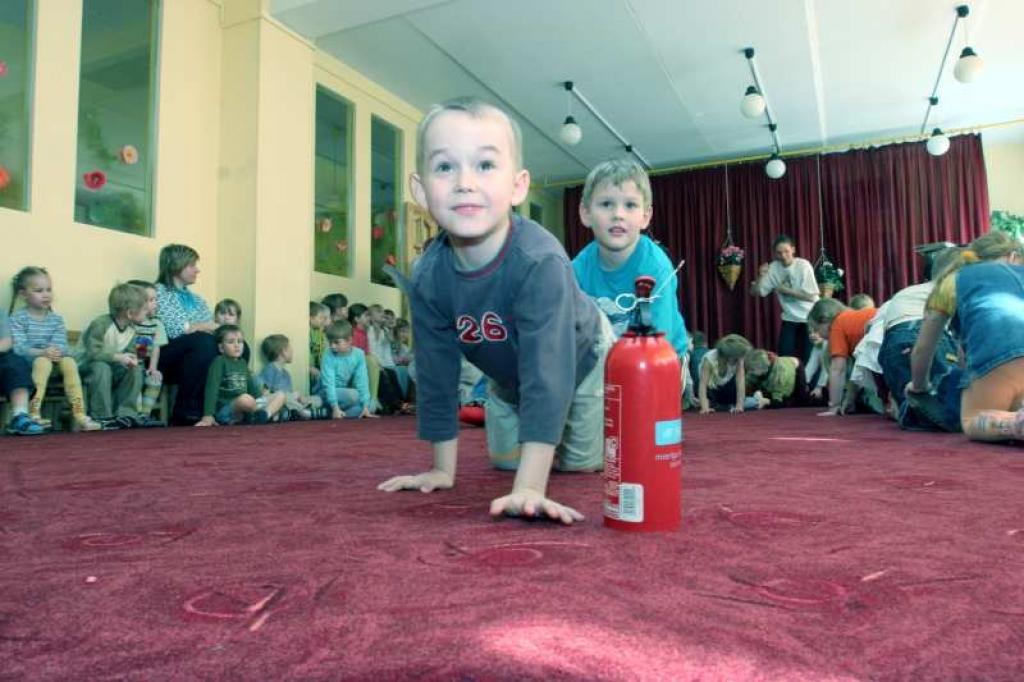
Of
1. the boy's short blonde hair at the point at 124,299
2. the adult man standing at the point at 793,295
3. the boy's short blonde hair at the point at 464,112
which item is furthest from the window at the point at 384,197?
the boy's short blonde hair at the point at 464,112

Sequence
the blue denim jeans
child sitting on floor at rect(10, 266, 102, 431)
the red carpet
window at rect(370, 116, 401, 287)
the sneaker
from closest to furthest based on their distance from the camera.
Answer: the red carpet
the blue denim jeans
the sneaker
child sitting on floor at rect(10, 266, 102, 431)
window at rect(370, 116, 401, 287)

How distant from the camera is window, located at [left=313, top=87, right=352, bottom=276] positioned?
225 inches

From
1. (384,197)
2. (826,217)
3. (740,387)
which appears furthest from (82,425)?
(826,217)

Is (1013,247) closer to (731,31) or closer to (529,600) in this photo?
(529,600)

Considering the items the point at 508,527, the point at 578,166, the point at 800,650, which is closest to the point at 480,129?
the point at 508,527

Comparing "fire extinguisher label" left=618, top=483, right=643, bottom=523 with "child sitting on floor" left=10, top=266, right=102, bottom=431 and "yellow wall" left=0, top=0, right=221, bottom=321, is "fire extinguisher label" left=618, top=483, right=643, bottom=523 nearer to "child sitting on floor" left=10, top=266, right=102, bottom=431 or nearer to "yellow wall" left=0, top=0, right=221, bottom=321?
"child sitting on floor" left=10, top=266, right=102, bottom=431

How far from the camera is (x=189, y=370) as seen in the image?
395cm

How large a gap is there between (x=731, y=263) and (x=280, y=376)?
5554 millimetres

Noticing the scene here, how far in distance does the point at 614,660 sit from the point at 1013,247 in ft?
8.64

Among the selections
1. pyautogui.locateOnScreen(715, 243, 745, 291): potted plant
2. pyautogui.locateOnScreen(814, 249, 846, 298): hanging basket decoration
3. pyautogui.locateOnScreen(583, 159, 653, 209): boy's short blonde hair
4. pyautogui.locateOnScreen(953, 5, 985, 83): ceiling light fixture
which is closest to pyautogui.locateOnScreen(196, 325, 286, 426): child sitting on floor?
pyautogui.locateOnScreen(583, 159, 653, 209): boy's short blonde hair

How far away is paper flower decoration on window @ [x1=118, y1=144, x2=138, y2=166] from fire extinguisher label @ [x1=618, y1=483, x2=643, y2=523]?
14.0 feet

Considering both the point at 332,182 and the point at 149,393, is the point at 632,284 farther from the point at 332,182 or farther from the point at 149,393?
the point at 332,182

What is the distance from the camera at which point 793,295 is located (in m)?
6.62

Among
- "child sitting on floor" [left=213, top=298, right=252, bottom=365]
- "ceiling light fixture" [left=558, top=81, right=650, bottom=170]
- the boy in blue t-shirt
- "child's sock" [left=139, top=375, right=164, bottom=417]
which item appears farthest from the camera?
"ceiling light fixture" [left=558, top=81, right=650, bottom=170]
